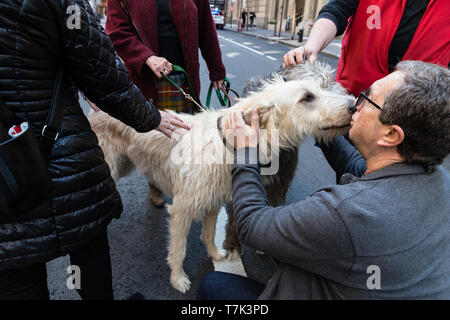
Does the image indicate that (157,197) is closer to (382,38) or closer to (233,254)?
(233,254)

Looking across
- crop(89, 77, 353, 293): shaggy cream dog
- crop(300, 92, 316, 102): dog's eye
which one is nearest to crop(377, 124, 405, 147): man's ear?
crop(89, 77, 353, 293): shaggy cream dog

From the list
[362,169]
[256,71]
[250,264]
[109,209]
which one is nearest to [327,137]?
[362,169]

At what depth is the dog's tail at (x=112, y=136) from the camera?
264 cm

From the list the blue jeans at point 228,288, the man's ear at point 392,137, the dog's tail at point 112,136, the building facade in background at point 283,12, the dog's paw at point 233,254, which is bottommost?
the dog's paw at point 233,254

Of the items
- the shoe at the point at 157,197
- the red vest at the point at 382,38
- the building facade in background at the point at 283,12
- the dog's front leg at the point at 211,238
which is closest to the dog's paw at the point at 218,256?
the dog's front leg at the point at 211,238

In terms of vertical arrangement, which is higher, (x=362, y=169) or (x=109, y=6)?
(x=109, y=6)

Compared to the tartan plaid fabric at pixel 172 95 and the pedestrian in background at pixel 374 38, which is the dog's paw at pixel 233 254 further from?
the tartan plaid fabric at pixel 172 95

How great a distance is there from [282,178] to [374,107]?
4.14 ft

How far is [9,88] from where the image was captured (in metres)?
1.14

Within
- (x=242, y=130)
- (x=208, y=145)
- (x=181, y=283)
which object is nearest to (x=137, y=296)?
(x=181, y=283)

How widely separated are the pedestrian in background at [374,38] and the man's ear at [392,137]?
692 mm

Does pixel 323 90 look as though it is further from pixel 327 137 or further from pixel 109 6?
pixel 109 6

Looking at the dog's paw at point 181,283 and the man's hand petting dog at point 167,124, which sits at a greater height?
the man's hand petting dog at point 167,124

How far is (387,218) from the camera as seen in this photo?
1.07 metres
